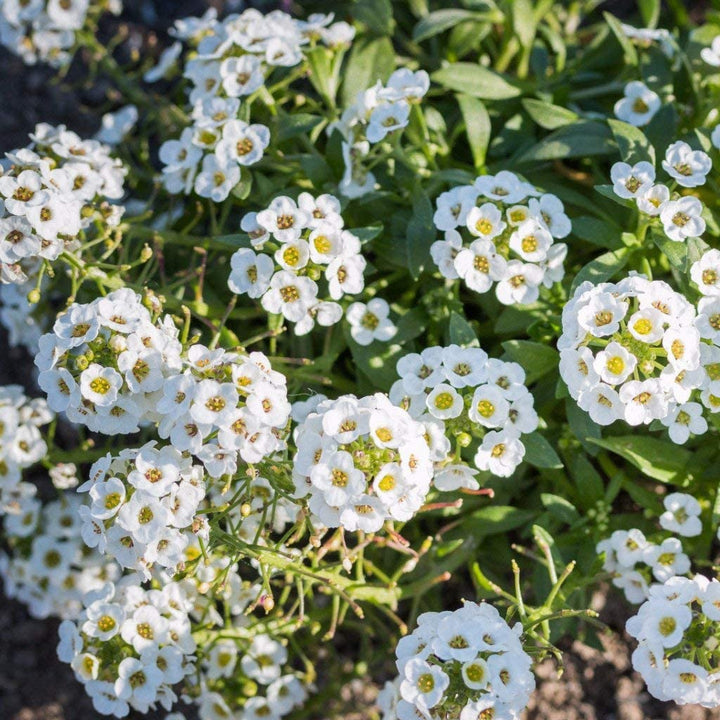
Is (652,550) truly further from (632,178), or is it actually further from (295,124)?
(295,124)

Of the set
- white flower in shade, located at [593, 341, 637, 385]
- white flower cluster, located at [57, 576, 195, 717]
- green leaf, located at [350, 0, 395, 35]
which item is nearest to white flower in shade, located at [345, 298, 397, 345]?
white flower in shade, located at [593, 341, 637, 385]

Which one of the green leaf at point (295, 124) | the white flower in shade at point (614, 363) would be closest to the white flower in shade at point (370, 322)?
the green leaf at point (295, 124)

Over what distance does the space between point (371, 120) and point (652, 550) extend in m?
1.92

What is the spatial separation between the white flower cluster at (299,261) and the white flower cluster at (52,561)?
1.69 m

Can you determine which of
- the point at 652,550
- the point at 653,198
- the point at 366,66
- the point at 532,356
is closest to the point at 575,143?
the point at 653,198

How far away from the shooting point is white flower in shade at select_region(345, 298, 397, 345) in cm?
378

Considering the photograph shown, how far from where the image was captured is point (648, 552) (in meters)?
3.59

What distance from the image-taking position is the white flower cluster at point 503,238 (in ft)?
11.4

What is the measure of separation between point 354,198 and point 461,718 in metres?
2.04

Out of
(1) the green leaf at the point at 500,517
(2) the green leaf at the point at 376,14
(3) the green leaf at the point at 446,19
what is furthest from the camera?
(2) the green leaf at the point at 376,14

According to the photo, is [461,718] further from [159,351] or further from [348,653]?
[348,653]

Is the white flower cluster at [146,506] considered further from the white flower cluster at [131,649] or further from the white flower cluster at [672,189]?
the white flower cluster at [672,189]

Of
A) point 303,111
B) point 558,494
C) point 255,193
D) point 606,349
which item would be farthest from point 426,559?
point 303,111

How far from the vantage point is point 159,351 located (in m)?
3.14
